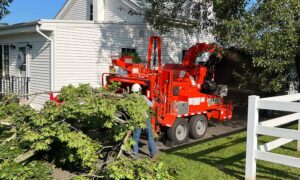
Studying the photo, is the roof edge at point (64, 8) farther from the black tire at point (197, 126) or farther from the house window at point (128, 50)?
the black tire at point (197, 126)

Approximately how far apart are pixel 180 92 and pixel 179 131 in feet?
3.42

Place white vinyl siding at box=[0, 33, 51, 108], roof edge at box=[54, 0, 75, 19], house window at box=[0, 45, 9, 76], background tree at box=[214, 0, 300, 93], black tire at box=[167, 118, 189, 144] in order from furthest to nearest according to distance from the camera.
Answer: roof edge at box=[54, 0, 75, 19], house window at box=[0, 45, 9, 76], white vinyl siding at box=[0, 33, 51, 108], black tire at box=[167, 118, 189, 144], background tree at box=[214, 0, 300, 93]

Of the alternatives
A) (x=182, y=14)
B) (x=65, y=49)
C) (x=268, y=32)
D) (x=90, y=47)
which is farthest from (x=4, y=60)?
(x=268, y=32)

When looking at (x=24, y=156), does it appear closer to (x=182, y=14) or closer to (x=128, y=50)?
(x=182, y=14)

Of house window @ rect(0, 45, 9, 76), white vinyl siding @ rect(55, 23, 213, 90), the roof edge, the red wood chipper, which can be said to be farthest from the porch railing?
the roof edge

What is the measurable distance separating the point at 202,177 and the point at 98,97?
8.08 ft

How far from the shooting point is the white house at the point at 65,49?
14.3 meters

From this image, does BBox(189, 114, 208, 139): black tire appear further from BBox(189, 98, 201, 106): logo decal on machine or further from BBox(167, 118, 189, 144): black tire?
BBox(189, 98, 201, 106): logo decal on machine

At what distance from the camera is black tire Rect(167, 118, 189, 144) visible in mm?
10003

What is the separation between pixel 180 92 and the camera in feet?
33.9

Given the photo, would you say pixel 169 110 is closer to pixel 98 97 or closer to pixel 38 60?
pixel 98 97

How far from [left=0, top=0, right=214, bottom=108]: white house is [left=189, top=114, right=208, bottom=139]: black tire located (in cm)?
584

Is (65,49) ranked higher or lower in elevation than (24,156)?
higher

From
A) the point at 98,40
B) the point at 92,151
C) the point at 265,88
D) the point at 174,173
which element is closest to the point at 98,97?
the point at 92,151
